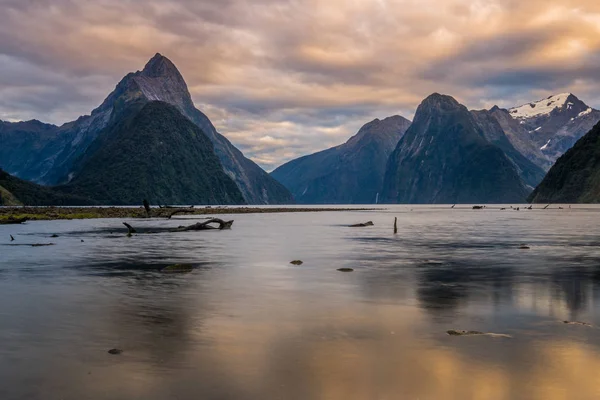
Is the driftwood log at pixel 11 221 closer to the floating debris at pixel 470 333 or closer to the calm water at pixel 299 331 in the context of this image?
the calm water at pixel 299 331

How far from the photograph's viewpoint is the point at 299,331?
16984 millimetres

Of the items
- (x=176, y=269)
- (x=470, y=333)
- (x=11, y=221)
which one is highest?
(x=11, y=221)

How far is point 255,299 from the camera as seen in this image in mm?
23203

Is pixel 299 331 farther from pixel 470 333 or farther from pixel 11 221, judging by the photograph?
pixel 11 221

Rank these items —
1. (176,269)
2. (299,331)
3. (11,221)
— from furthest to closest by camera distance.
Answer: (11,221) < (176,269) < (299,331)

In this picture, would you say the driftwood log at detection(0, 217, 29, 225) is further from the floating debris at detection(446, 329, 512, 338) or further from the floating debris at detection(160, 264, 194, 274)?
the floating debris at detection(446, 329, 512, 338)

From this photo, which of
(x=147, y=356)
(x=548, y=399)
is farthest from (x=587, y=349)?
(x=147, y=356)

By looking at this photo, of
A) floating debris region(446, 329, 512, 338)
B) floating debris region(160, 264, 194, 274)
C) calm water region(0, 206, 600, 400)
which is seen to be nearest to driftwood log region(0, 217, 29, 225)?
calm water region(0, 206, 600, 400)

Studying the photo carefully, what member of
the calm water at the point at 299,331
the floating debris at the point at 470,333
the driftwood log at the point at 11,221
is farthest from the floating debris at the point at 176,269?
the driftwood log at the point at 11,221

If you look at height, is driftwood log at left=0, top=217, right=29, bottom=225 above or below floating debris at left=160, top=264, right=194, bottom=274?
above

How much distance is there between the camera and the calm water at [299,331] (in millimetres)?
11703

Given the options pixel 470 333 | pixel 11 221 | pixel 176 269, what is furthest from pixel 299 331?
pixel 11 221

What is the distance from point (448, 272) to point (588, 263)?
11.3m

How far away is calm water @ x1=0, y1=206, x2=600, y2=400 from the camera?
11.7 meters
